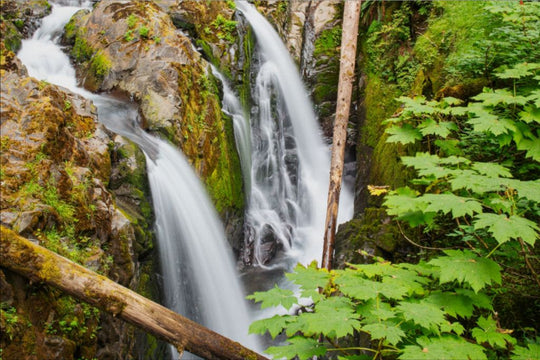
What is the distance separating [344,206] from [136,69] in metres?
5.92

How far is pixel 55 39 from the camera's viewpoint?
829 centimetres

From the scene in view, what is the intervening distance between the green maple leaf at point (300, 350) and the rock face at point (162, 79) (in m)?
5.19

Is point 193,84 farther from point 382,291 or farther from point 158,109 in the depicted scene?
point 382,291

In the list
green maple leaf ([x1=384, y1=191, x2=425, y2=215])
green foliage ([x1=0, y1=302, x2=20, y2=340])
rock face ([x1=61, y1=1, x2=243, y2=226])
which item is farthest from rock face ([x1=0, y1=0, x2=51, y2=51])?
green maple leaf ([x1=384, y1=191, x2=425, y2=215])

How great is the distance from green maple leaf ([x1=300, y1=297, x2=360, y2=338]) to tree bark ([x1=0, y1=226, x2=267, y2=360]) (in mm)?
1049

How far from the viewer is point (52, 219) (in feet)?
9.92

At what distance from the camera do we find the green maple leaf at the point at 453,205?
6.03ft

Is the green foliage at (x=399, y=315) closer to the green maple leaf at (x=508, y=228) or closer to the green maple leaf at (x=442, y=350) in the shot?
the green maple leaf at (x=442, y=350)

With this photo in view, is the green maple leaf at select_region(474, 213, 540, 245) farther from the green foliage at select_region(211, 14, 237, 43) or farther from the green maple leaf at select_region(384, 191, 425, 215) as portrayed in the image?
the green foliage at select_region(211, 14, 237, 43)

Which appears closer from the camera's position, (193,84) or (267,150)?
(193,84)

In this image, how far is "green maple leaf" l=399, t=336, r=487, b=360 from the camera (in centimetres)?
157

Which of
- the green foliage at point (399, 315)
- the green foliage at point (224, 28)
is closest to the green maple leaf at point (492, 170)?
the green foliage at point (399, 315)

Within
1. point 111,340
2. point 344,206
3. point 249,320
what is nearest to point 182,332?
point 111,340

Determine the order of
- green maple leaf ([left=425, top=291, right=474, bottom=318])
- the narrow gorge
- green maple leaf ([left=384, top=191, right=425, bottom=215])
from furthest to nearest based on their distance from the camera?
green maple leaf ([left=384, top=191, right=425, bottom=215]) < the narrow gorge < green maple leaf ([left=425, top=291, right=474, bottom=318])
